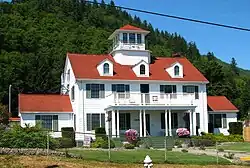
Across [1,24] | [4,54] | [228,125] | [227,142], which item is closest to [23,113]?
[227,142]

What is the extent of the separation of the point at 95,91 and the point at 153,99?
18.6ft

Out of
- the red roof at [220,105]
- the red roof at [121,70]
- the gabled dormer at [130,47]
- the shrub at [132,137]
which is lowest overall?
the shrub at [132,137]

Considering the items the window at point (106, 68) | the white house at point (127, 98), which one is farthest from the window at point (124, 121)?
the window at point (106, 68)

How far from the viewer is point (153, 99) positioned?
42844 mm

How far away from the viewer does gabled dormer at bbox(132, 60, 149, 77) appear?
148 ft

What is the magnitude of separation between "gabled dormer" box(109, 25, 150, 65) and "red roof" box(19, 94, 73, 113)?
740 cm

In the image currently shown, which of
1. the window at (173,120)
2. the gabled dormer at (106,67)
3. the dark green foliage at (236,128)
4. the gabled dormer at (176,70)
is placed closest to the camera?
the gabled dormer at (106,67)

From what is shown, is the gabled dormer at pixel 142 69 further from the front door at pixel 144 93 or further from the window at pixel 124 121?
the window at pixel 124 121

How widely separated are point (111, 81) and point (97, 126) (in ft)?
14.9

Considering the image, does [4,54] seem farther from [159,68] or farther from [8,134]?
[8,134]

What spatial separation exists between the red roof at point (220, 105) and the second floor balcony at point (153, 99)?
5593 millimetres

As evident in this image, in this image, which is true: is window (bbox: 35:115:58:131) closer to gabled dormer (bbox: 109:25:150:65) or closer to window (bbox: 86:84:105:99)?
window (bbox: 86:84:105:99)

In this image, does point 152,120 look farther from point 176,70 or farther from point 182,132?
point 176,70

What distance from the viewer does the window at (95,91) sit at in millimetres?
41969
